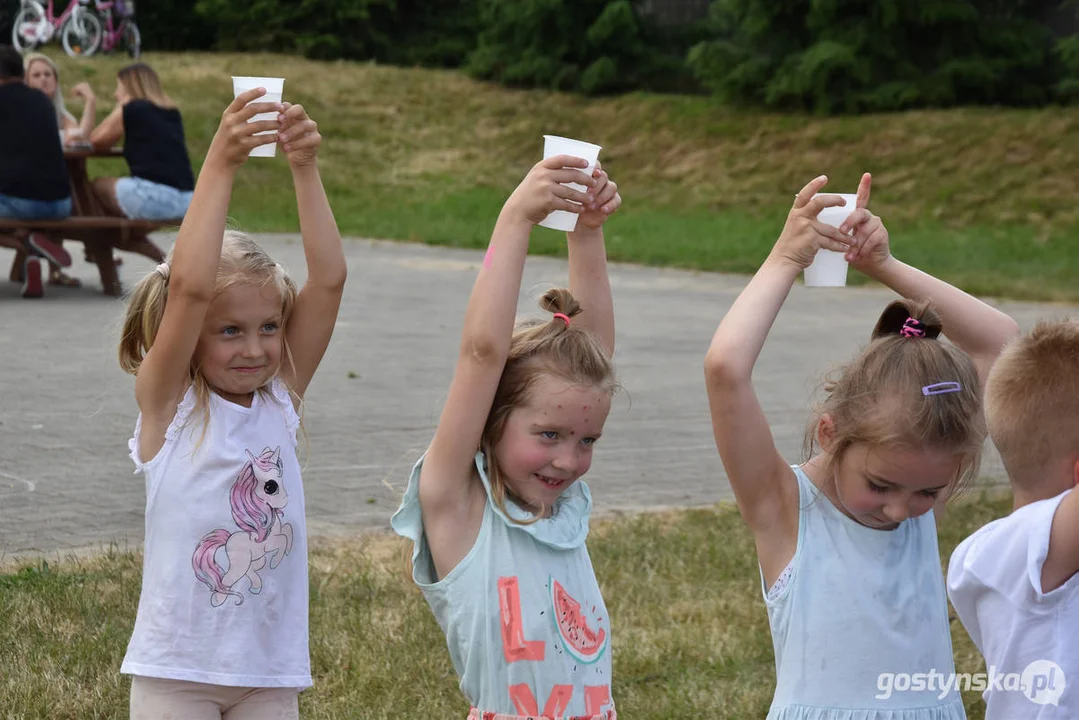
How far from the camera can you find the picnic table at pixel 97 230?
444 inches

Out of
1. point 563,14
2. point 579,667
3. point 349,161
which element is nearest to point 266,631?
point 579,667

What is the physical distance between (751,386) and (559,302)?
0.45 metres

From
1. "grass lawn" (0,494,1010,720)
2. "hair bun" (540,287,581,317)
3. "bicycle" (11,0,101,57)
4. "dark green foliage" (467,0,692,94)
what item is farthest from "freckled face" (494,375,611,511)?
"bicycle" (11,0,101,57)

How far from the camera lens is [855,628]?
2.74 m

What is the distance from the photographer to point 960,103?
83.7ft

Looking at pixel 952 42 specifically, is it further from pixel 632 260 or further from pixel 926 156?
pixel 632 260

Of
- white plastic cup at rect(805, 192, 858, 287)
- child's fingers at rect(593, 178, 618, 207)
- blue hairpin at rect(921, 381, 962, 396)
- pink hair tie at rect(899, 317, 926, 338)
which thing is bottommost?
blue hairpin at rect(921, 381, 962, 396)

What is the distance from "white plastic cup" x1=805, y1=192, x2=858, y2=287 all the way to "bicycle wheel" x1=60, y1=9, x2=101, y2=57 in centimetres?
2883

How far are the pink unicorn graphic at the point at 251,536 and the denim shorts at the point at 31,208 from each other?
8.84 meters

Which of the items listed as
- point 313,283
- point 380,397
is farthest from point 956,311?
point 380,397

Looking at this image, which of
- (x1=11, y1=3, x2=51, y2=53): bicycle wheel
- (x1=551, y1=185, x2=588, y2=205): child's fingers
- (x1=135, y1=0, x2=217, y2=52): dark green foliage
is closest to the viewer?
(x1=551, y1=185, x2=588, y2=205): child's fingers

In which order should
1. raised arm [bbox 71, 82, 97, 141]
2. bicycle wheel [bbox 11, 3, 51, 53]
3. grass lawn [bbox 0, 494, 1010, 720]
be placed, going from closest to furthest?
1. grass lawn [bbox 0, 494, 1010, 720]
2. raised arm [bbox 71, 82, 97, 141]
3. bicycle wheel [bbox 11, 3, 51, 53]

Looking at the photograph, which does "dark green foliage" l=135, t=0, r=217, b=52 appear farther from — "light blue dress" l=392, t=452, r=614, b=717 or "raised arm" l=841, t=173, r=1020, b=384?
"light blue dress" l=392, t=452, r=614, b=717

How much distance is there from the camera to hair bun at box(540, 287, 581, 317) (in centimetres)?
291
